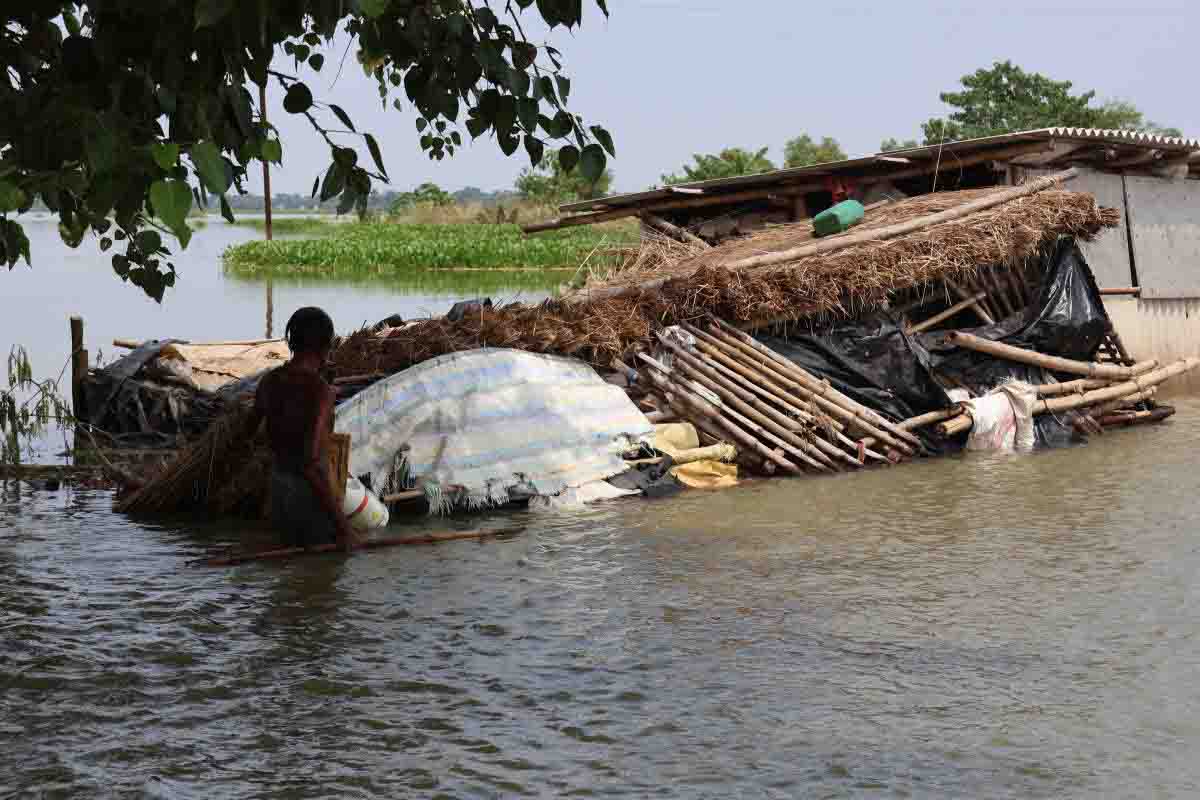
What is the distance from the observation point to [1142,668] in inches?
212

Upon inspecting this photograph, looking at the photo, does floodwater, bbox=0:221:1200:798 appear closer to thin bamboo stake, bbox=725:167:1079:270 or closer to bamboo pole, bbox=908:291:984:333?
thin bamboo stake, bbox=725:167:1079:270

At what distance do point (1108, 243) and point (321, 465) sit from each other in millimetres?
10120

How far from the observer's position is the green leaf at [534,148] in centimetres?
408

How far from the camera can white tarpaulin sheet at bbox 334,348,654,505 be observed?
8.67 m

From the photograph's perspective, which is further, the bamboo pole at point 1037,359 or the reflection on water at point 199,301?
the reflection on water at point 199,301

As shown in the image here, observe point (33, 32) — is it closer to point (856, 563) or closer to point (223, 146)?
point (223, 146)

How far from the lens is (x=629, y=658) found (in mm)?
5602

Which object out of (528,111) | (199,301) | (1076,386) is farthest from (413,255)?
(528,111)

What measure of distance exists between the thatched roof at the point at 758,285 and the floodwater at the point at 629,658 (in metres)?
1.44

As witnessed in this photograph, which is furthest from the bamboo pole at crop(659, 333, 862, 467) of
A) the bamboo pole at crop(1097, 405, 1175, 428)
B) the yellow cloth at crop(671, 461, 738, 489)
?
the bamboo pole at crop(1097, 405, 1175, 428)

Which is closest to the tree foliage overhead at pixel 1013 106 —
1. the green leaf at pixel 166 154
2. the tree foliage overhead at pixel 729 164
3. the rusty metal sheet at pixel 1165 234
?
the tree foliage overhead at pixel 729 164

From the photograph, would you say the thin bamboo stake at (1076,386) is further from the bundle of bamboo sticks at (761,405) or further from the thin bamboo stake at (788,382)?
the thin bamboo stake at (788,382)

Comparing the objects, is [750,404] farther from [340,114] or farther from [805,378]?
[340,114]

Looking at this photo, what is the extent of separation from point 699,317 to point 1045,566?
385cm
